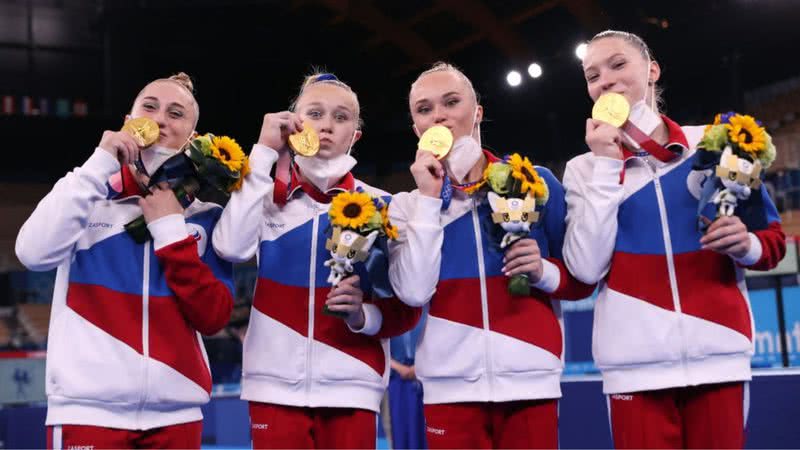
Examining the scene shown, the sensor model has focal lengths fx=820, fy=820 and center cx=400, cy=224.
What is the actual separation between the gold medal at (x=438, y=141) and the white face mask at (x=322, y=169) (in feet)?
1.13

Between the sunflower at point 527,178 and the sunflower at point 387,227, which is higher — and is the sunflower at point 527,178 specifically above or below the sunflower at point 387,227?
above

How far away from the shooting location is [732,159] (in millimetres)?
2580

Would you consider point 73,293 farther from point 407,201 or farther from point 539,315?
point 539,315

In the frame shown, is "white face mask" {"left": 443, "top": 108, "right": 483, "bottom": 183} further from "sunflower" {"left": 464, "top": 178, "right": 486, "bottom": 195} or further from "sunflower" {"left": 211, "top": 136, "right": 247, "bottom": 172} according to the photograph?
"sunflower" {"left": 211, "top": 136, "right": 247, "bottom": 172}

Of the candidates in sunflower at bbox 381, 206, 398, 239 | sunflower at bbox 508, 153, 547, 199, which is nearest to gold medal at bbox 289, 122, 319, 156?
sunflower at bbox 381, 206, 398, 239

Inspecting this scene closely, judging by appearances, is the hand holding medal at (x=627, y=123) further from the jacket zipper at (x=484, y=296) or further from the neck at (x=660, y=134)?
the jacket zipper at (x=484, y=296)

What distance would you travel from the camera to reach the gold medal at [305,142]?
2.90 m

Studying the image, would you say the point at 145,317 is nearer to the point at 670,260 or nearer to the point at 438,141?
the point at 438,141

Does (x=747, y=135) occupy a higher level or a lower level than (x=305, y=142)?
lower

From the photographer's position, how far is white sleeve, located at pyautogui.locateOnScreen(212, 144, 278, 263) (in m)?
2.80

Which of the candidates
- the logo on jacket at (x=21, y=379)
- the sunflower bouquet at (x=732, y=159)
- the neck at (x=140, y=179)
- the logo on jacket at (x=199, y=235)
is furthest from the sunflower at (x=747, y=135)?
the logo on jacket at (x=21, y=379)

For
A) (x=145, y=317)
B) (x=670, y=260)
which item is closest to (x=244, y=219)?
(x=145, y=317)

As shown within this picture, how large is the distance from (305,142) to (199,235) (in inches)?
19.8

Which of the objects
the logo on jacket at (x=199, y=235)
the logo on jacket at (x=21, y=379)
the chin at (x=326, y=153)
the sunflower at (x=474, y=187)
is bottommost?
the logo on jacket at (x=21, y=379)
